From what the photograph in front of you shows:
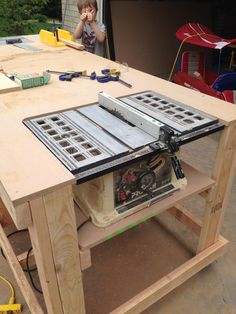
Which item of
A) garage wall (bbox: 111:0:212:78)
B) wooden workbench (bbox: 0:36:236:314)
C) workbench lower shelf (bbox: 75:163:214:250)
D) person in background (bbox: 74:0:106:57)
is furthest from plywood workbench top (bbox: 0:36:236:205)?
garage wall (bbox: 111:0:212:78)

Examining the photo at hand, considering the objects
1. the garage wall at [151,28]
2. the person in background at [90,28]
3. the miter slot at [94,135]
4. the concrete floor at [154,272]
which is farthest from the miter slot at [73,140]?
the garage wall at [151,28]

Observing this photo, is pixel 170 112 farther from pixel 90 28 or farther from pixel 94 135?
pixel 90 28

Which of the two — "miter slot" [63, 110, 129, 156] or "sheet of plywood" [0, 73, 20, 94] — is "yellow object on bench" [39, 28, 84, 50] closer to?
"sheet of plywood" [0, 73, 20, 94]

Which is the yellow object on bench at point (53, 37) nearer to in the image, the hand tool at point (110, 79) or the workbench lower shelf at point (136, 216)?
the hand tool at point (110, 79)

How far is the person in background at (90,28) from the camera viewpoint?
Result: 101 inches

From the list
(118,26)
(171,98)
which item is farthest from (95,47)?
(171,98)

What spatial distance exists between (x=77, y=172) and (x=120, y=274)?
930 mm

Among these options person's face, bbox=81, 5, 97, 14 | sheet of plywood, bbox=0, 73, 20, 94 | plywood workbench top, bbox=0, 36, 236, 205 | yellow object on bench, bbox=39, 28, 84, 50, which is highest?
person's face, bbox=81, 5, 97, 14

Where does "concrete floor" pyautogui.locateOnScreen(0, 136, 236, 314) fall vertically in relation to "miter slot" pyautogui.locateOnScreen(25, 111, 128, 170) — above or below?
below

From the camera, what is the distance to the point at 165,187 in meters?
1.06

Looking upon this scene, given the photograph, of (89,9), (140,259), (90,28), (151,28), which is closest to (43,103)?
(140,259)

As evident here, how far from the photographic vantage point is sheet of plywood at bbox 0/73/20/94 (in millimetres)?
1201

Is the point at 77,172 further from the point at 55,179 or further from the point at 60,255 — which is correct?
the point at 60,255

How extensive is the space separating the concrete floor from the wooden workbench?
159 mm
